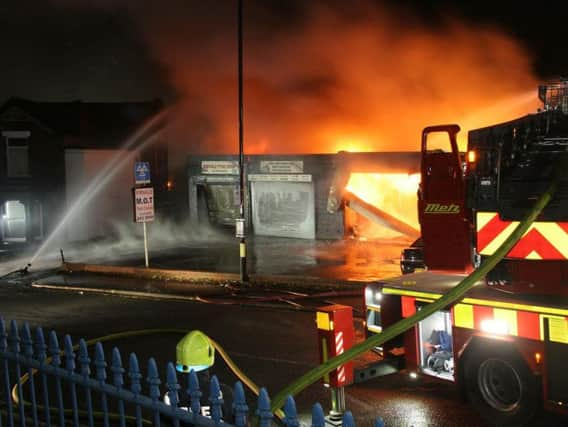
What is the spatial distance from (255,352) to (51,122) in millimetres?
21616

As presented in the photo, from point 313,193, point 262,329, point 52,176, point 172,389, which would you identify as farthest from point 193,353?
point 52,176

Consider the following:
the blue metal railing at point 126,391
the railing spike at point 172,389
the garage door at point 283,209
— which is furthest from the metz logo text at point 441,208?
the garage door at point 283,209

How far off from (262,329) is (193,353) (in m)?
6.60

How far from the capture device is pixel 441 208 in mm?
7562

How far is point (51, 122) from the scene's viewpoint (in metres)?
28.3

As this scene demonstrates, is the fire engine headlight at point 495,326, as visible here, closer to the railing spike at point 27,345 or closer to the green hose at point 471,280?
the green hose at point 471,280

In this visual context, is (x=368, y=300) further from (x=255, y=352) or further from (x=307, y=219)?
(x=307, y=219)

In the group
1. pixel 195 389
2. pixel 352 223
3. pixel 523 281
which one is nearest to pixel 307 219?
pixel 352 223

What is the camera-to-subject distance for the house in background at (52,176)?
27578mm

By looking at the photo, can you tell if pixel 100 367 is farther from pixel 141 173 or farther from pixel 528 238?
pixel 141 173

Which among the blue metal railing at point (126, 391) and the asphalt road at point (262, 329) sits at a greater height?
the blue metal railing at point (126, 391)

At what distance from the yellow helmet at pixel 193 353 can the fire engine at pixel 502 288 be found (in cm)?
274

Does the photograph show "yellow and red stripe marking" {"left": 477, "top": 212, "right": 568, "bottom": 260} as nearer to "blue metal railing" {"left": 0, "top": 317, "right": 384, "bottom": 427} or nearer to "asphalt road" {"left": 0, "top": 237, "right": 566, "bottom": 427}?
"asphalt road" {"left": 0, "top": 237, "right": 566, "bottom": 427}

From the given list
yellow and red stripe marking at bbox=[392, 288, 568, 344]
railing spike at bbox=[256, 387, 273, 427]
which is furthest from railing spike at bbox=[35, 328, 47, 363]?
yellow and red stripe marking at bbox=[392, 288, 568, 344]
